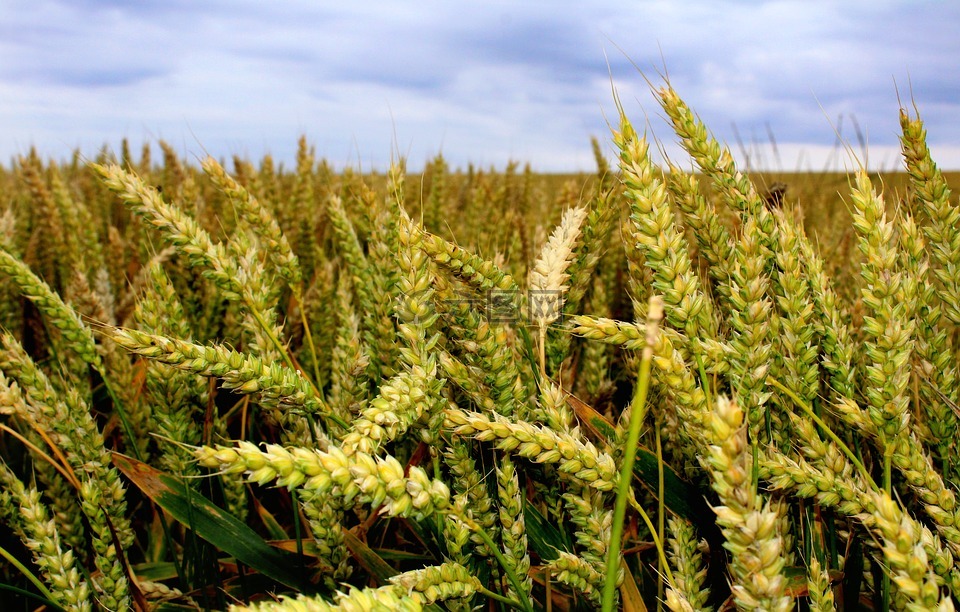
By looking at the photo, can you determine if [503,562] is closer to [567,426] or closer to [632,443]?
[567,426]

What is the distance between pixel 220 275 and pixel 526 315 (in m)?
0.59

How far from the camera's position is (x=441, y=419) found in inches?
37.4

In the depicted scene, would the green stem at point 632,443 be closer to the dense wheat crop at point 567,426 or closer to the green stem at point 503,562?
the dense wheat crop at point 567,426

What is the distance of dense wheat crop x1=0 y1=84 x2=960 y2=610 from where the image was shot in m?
0.80

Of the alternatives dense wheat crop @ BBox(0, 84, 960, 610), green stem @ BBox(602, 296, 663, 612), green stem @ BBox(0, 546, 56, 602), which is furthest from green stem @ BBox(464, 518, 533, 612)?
green stem @ BBox(0, 546, 56, 602)

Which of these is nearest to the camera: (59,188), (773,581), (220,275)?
(773,581)

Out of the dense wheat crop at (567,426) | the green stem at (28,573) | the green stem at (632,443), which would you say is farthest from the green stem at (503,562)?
the green stem at (28,573)

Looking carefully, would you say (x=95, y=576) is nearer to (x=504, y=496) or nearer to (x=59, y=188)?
(x=504, y=496)

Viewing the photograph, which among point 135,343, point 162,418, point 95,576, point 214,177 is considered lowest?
point 95,576

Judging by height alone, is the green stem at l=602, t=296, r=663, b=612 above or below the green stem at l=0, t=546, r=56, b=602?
above

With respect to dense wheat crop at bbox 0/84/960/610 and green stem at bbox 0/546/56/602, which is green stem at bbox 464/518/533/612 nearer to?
dense wheat crop at bbox 0/84/960/610

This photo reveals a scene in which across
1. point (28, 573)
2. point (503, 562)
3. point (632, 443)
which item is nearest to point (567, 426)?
point (503, 562)

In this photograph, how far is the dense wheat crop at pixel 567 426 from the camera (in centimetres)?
80

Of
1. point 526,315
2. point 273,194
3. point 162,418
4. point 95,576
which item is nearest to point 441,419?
point 526,315
